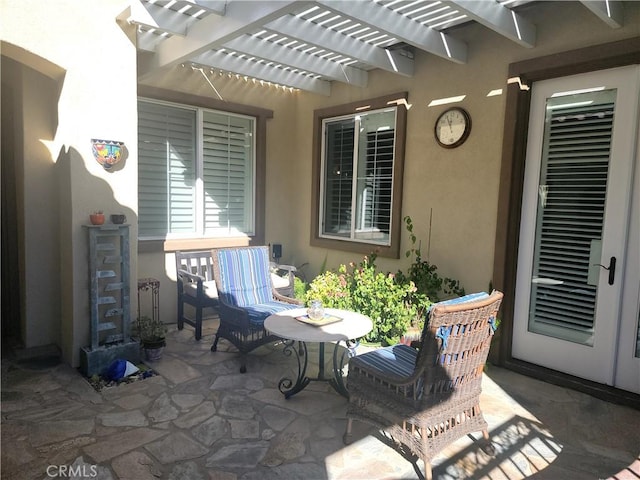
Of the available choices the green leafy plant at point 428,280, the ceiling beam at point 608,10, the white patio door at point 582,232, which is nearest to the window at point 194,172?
the green leafy plant at point 428,280

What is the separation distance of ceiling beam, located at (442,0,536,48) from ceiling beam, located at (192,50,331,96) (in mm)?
2488

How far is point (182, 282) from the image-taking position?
4652 mm

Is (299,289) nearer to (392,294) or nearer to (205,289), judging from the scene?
(205,289)

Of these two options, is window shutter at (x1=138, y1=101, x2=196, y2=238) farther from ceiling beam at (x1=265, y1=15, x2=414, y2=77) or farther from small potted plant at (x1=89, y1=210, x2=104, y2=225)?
ceiling beam at (x1=265, y1=15, x2=414, y2=77)

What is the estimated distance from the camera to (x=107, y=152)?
3480mm

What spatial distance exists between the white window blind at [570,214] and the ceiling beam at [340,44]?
5.27 ft

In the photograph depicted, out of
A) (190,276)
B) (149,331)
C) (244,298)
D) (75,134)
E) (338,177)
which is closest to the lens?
(75,134)

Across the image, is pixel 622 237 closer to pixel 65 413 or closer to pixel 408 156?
pixel 408 156

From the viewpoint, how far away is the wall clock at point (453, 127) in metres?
4.04

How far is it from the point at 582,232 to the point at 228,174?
4038 millimetres

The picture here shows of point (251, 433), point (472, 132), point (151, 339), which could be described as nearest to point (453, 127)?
point (472, 132)

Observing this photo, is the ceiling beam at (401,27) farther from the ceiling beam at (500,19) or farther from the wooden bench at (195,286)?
the wooden bench at (195,286)

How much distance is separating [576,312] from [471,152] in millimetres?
1713

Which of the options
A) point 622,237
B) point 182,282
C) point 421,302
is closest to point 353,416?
point 421,302
